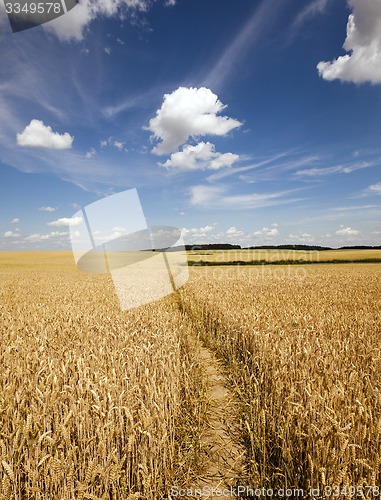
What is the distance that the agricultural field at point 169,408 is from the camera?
8.55 feet

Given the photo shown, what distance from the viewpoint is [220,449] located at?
3.72m

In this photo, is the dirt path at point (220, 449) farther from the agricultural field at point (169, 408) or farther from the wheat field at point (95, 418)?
the wheat field at point (95, 418)

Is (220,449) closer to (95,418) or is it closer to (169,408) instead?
(169,408)

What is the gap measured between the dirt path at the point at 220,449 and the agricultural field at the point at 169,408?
0.09 m

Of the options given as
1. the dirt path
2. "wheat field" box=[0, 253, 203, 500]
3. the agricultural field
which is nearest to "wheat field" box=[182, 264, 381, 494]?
the agricultural field

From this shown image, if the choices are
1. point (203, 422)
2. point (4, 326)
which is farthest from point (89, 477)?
point (4, 326)

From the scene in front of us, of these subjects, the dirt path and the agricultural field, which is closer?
the agricultural field

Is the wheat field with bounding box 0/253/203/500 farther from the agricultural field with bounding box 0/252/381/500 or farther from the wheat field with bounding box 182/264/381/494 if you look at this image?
the wheat field with bounding box 182/264/381/494

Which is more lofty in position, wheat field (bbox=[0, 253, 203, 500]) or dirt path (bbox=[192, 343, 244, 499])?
wheat field (bbox=[0, 253, 203, 500])

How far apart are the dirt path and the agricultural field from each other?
94 mm

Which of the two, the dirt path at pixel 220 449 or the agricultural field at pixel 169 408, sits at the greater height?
the agricultural field at pixel 169 408

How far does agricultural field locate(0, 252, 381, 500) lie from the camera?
2.61m

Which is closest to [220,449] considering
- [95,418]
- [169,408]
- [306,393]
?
[169,408]

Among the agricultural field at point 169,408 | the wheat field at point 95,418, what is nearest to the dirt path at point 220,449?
the agricultural field at point 169,408
